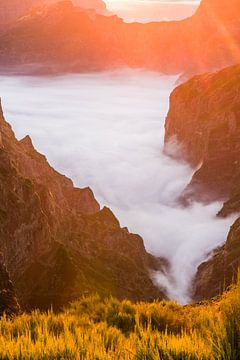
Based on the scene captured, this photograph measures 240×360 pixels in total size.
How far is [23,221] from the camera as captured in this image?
5384 cm

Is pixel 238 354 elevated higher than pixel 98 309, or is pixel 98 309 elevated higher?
pixel 98 309

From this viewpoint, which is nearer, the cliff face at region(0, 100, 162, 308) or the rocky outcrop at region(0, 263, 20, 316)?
the rocky outcrop at region(0, 263, 20, 316)

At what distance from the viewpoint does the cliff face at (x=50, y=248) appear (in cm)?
5078

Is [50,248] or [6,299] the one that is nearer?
[6,299]

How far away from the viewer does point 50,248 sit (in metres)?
58.8

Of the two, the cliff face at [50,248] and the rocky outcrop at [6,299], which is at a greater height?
the cliff face at [50,248]

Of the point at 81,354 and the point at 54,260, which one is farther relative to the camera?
the point at 54,260

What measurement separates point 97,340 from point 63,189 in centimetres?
11327

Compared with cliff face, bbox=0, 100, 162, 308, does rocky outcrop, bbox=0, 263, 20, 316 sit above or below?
below

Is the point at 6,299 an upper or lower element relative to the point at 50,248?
lower

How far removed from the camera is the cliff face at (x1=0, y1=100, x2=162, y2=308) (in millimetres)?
50781

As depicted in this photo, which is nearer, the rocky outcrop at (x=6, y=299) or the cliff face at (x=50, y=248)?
the rocky outcrop at (x=6, y=299)

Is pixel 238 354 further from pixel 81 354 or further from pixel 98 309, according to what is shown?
pixel 98 309

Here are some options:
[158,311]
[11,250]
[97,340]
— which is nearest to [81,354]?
[97,340]
